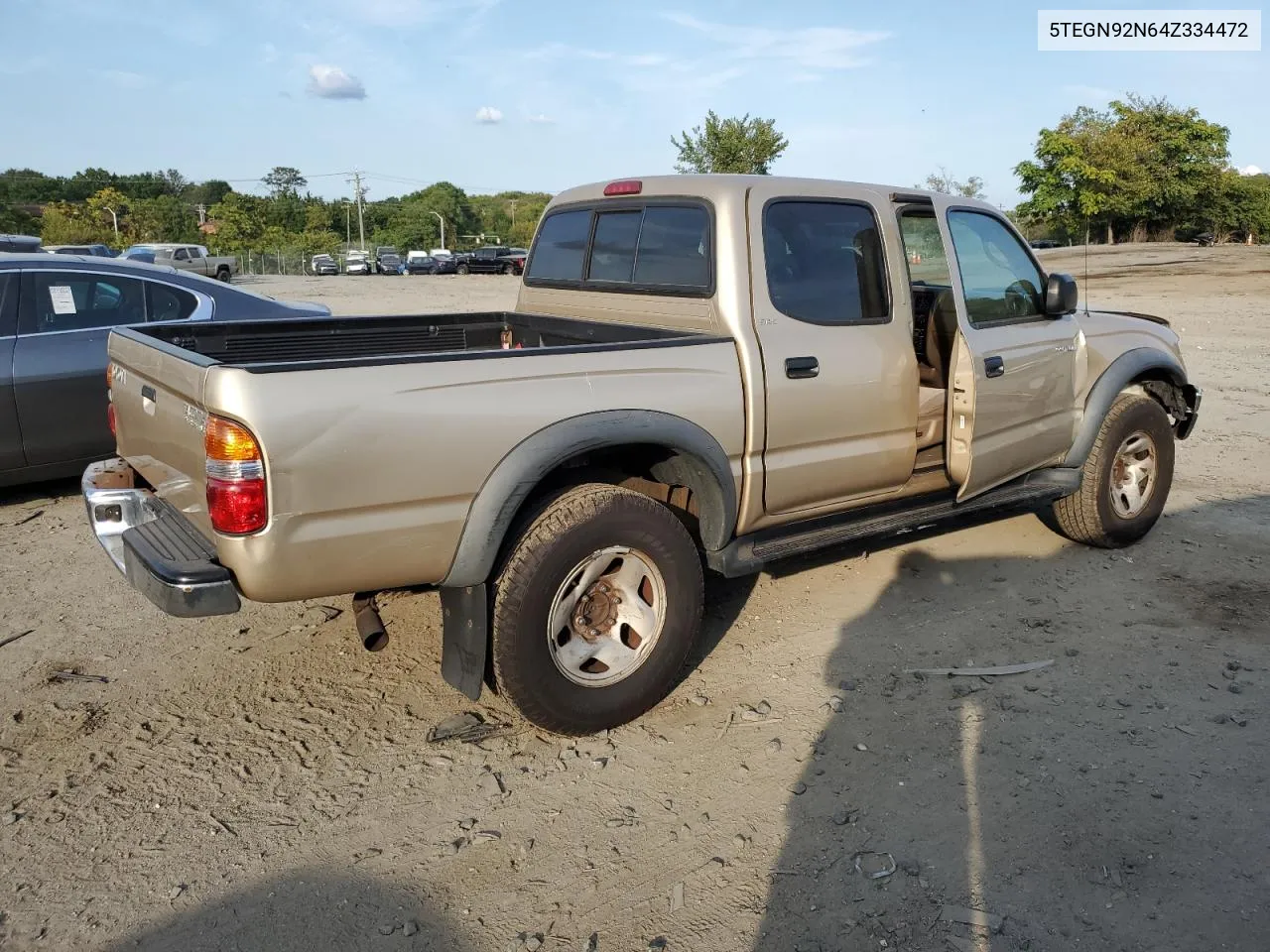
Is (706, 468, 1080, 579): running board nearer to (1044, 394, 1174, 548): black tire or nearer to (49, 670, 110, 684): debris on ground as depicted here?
(1044, 394, 1174, 548): black tire

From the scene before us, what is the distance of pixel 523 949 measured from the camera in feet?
8.57

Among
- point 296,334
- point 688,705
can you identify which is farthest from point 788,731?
point 296,334

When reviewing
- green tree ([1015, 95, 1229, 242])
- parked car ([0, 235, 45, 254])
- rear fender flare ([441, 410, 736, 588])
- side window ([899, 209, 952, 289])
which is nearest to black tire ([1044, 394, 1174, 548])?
side window ([899, 209, 952, 289])

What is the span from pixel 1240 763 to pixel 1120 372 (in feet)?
8.13

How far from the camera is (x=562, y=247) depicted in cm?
501

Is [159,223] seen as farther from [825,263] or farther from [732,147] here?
[825,263]

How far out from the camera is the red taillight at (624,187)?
14.7 ft

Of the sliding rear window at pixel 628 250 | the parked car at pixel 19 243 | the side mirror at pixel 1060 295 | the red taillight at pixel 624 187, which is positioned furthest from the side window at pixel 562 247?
the parked car at pixel 19 243

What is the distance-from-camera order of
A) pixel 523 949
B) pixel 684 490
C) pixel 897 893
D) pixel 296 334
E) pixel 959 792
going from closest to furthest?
pixel 523 949 → pixel 897 893 → pixel 959 792 → pixel 684 490 → pixel 296 334

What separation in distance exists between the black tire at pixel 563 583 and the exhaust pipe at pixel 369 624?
45 centimetres

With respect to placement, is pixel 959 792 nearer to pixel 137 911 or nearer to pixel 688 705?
pixel 688 705

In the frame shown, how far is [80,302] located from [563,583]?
4579mm

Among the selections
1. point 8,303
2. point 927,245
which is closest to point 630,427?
point 927,245

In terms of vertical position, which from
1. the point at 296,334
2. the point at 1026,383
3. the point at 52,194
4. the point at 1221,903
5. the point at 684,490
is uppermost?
the point at 52,194
